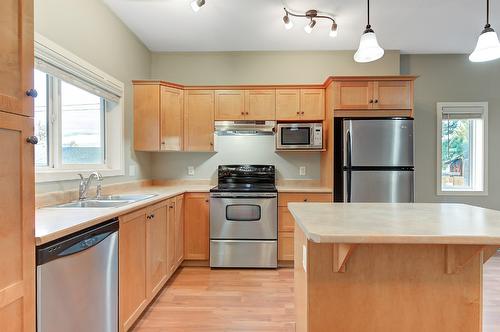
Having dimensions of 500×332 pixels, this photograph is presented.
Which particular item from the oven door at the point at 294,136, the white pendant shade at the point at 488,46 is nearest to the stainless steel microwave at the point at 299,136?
the oven door at the point at 294,136

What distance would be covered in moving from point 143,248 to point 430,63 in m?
4.19

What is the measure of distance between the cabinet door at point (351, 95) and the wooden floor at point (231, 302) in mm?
2004

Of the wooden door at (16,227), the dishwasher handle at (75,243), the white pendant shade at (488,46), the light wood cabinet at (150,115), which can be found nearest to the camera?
the wooden door at (16,227)

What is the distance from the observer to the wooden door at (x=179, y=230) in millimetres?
3072

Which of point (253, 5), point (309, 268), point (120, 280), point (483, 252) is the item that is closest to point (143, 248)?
point (120, 280)

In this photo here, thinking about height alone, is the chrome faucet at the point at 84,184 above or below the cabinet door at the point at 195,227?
above

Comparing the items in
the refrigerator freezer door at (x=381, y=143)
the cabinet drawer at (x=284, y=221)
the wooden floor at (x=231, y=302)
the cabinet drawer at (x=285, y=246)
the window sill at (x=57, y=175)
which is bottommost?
the wooden floor at (x=231, y=302)

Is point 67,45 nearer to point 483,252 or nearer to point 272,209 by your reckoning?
point 272,209

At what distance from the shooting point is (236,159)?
3.94 m

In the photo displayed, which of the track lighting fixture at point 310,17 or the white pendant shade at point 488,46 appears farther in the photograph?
the track lighting fixture at point 310,17

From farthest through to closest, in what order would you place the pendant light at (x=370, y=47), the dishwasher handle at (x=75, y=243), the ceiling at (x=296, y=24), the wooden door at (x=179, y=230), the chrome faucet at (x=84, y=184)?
the wooden door at (x=179, y=230), the ceiling at (x=296, y=24), the chrome faucet at (x=84, y=184), the pendant light at (x=370, y=47), the dishwasher handle at (x=75, y=243)

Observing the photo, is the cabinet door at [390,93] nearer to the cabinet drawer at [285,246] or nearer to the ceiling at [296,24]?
the ceiling at [296,24]

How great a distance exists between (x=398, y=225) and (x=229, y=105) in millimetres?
2795

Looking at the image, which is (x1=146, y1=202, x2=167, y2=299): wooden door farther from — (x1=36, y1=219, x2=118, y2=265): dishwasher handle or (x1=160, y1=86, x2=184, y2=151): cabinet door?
(x1=160, y1=86, x2=184, y2=151): cabinet door
